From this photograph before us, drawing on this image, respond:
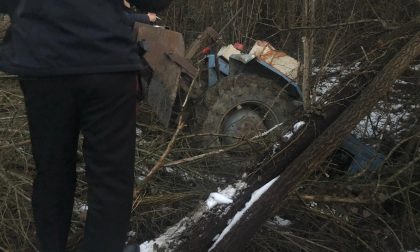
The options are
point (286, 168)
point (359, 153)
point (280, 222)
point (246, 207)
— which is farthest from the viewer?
point (359, 153)

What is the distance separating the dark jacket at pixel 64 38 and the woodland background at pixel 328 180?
3.42ft

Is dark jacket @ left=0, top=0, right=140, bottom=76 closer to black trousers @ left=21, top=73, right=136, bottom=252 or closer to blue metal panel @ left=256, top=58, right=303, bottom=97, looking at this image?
black trousers @ left=21, top=73, right=136, bottom=252

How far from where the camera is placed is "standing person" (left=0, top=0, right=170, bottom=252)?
1589 millimetres

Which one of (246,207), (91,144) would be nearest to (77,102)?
(91,144)

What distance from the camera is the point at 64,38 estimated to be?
1.58m

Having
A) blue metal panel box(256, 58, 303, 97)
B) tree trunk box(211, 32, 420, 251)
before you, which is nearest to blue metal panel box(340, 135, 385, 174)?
tree trunk box(211, 32, 420, 251)

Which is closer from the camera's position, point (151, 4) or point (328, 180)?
point (151, 4)

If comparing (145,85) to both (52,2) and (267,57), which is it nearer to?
(267,57)

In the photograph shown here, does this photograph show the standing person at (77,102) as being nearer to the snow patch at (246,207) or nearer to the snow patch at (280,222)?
the snow patch at (246,207)

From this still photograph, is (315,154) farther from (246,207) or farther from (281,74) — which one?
(281,74)

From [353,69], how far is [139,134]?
166cm

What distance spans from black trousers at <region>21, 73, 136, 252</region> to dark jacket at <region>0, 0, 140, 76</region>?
2.1 inches

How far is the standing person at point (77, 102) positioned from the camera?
5.21 feet

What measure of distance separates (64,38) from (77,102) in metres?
0.25
